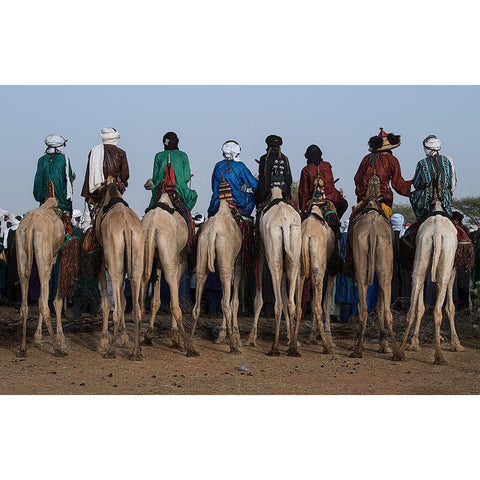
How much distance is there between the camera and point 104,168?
11.3 metres

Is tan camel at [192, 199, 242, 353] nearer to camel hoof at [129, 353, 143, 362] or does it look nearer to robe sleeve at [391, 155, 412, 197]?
camel hoof at [129, 353, 143, 362]

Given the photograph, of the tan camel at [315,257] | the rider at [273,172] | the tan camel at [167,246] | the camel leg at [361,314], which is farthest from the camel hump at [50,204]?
the camel leg at [361,314]

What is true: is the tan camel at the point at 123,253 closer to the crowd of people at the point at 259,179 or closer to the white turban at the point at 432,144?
the crowd of people at the point at 259,179

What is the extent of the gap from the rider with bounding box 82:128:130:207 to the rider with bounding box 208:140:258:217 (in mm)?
1400

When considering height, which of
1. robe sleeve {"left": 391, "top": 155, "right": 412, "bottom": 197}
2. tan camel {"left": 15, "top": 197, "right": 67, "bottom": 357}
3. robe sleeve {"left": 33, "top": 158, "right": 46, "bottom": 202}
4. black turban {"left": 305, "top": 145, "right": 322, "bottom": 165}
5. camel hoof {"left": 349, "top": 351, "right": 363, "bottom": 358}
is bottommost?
camel hoof {"left": 349, "top": 351, "right": 363, "bottom": 358}

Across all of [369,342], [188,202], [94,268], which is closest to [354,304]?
[369,342]

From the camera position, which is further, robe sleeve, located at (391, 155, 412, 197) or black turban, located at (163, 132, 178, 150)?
robe sleeve, located at (391, 155, 412, 197)

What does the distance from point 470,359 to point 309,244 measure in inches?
115

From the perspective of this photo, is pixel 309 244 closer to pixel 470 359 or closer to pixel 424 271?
pixel 424 271

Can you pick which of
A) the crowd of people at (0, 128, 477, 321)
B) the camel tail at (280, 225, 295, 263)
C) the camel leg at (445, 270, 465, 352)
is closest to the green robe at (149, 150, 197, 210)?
the crowd of people at (0, 128, 477, 321)

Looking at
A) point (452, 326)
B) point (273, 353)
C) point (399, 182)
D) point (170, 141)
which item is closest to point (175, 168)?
point (170, 141)

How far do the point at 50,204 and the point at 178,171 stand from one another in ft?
6.52

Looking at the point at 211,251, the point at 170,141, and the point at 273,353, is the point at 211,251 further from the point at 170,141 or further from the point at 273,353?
the point at 170,141

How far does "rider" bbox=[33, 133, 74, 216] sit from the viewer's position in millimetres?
11367
